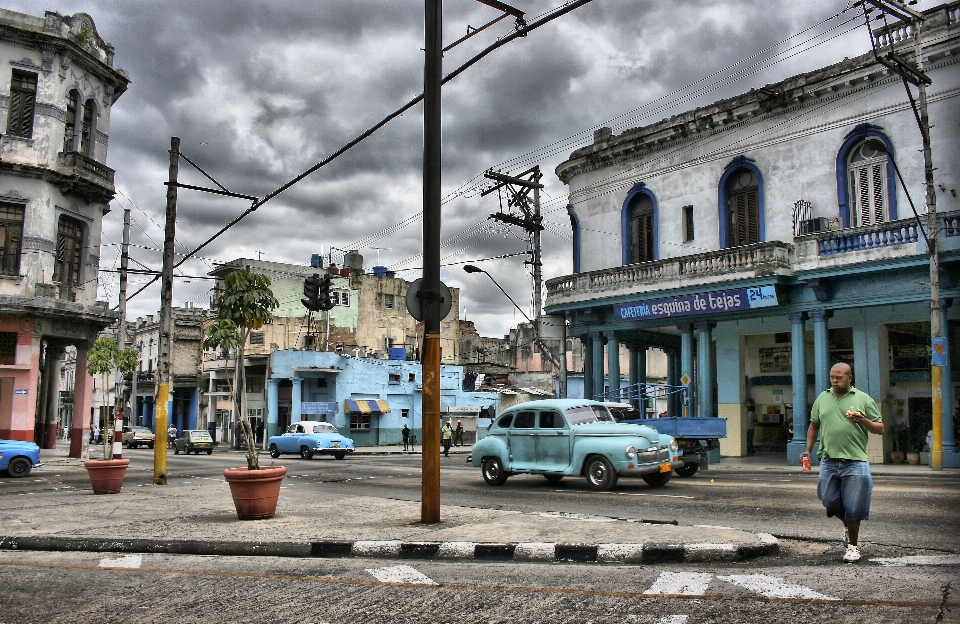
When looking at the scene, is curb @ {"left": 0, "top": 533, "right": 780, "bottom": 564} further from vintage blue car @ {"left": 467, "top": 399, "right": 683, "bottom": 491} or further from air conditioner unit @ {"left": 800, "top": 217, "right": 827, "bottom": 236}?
air conditioner unit @ {"left": 800, "top": 217, "right": 827, "bottom": 236}

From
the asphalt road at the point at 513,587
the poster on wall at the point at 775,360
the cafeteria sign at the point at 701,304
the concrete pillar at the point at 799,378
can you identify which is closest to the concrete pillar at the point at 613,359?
the cafeteria sign at the point at 701,304

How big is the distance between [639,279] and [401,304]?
1658 inches

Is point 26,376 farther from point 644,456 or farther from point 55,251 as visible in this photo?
point 644,456

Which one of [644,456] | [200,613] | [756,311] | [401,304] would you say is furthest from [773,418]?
[401,304]

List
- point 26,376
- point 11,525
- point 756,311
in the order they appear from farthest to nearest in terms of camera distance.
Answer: point 26,376
point 756,311
point 11,525

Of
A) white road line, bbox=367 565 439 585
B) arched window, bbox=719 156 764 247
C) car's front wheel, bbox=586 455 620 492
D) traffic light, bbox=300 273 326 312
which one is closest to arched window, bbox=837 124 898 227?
arched window, bbox=719 156 764 247

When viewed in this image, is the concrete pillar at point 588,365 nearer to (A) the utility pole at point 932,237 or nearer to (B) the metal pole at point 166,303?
(A) the utility pole at point 932,237

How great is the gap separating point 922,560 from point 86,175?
2929cm

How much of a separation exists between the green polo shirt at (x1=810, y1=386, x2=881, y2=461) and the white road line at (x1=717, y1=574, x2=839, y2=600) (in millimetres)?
1480

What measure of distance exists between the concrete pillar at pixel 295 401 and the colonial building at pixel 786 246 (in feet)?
74.6

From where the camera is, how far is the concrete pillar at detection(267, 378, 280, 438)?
49062 mm

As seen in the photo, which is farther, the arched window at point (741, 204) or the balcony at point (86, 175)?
the balcony at point (86, 175)

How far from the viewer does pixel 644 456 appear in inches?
604

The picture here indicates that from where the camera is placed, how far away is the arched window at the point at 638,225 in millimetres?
29964
